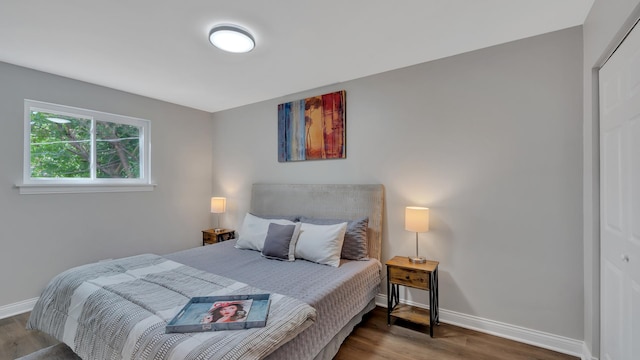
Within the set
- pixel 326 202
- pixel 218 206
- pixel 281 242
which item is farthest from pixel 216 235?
pixel 326 202

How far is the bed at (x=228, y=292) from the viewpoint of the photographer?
133 centimetres

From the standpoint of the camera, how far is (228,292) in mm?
1808

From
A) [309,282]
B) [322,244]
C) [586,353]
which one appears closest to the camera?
[586,353]

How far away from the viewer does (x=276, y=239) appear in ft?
8.97

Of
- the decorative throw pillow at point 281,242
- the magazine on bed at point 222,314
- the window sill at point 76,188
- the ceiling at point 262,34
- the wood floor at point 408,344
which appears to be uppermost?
the ceiling at point 262,34

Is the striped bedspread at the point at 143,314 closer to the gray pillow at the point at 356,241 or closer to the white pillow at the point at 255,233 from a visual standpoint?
the white pillow at the point at 255,233

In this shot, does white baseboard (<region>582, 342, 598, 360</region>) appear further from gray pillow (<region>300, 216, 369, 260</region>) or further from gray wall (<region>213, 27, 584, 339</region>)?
gray pillow (<region>300, 216, 369, 260</region>)

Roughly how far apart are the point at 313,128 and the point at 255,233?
1.45 m

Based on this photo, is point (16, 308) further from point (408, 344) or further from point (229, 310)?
point (408, 344)

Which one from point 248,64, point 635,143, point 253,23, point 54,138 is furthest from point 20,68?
point 635,143

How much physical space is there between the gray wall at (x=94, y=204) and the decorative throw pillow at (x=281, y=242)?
2.02 meters

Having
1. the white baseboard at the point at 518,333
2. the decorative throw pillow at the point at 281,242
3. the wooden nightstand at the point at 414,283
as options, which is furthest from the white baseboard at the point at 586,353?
the decorative throw pillow at the point at 281,242

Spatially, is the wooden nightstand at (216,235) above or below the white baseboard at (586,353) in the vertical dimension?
above

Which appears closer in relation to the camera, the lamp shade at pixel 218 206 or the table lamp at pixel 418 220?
the table lamp at pixel 418 220
